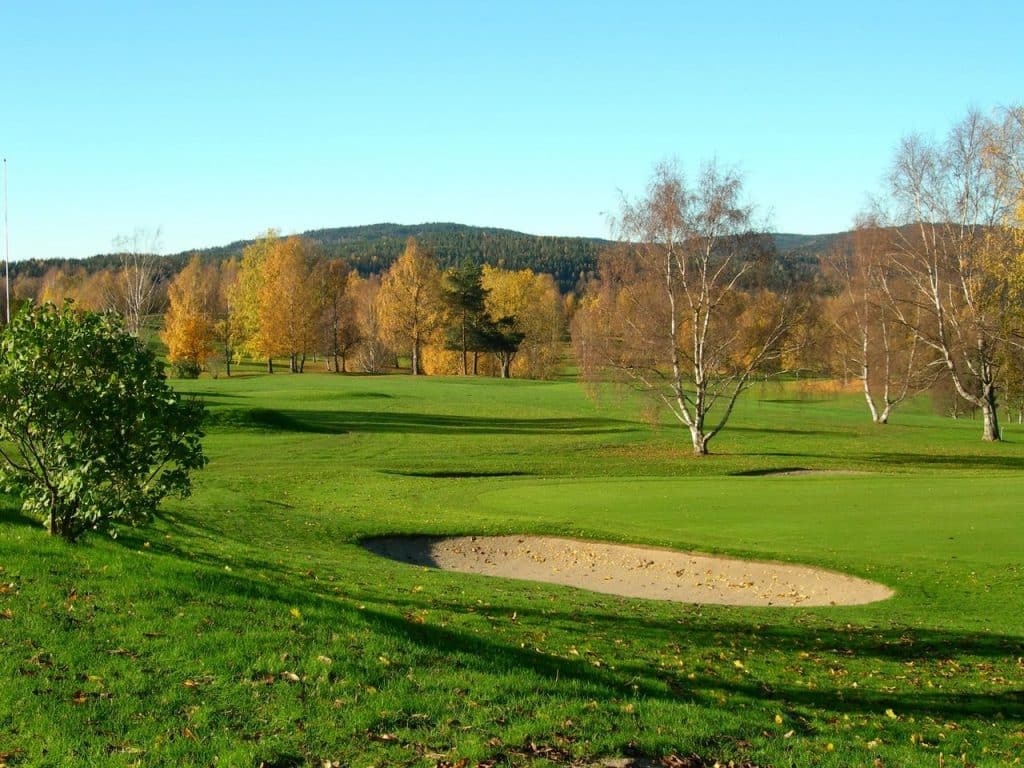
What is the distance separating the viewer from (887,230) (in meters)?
53.2

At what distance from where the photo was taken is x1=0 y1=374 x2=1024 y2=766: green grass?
24.8 ft

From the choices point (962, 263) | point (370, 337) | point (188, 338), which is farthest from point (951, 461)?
point (370, 337)

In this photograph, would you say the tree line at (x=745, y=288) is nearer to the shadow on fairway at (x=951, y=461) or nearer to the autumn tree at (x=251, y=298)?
the shadow on fairway at (x=951, y=461)

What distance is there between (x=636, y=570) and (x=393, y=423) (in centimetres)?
3376

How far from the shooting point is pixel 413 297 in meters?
94.1

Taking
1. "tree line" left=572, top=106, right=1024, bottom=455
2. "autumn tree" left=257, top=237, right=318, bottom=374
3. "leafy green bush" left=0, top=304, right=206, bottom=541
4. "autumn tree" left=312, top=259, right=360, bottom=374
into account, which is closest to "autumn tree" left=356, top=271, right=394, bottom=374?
"autumn tree" left=312, top=259, right=360, bottom=374

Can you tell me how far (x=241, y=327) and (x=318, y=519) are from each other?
258 feet

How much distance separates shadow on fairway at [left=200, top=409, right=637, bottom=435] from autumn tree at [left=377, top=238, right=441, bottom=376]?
128 ft

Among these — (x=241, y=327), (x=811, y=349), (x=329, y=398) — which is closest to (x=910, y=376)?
(x=811, y=349)

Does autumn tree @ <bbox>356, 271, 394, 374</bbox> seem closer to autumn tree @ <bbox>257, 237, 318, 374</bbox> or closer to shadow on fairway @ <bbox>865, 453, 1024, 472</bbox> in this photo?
autumn tree @ <bbox>257, 237, 318, 374</bbox>

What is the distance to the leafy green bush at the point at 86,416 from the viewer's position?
11.8m

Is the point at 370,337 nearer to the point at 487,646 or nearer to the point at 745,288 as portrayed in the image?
the point at 745,288

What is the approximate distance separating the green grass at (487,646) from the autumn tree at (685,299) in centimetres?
1457

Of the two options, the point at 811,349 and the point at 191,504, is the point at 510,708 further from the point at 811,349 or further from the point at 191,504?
the point at 811,349
